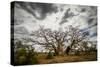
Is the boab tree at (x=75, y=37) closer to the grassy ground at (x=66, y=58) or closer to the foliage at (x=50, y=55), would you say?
the grassy ground at (x=66, y=58)

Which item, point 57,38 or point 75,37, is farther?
point 75,37

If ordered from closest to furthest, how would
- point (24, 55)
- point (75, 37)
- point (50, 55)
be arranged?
point (24, 55), point (50, 55), point (75, 37)

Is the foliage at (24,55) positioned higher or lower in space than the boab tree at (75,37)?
lower

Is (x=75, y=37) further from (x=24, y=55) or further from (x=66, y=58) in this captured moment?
(x=24, y=55)

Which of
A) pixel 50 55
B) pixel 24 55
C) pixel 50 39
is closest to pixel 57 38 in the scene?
pixel 50 39

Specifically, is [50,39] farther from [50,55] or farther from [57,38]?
[50,55]

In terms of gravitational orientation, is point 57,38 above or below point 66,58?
above

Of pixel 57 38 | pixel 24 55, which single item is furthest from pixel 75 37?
pixel 24 55

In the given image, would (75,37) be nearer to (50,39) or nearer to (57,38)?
(57,38)

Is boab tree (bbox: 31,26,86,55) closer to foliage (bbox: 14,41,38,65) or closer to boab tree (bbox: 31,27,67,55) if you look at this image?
boab tree (bbox: 31,27,67,55)

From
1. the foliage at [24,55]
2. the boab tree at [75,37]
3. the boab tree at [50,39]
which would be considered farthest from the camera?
the boab tree at [75,37]

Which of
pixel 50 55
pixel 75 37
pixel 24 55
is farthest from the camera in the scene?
pixel 75 37

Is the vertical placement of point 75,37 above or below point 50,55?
above

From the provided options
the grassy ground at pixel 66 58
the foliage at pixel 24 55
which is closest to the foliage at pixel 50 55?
the grassy ground at pixel 66 58
